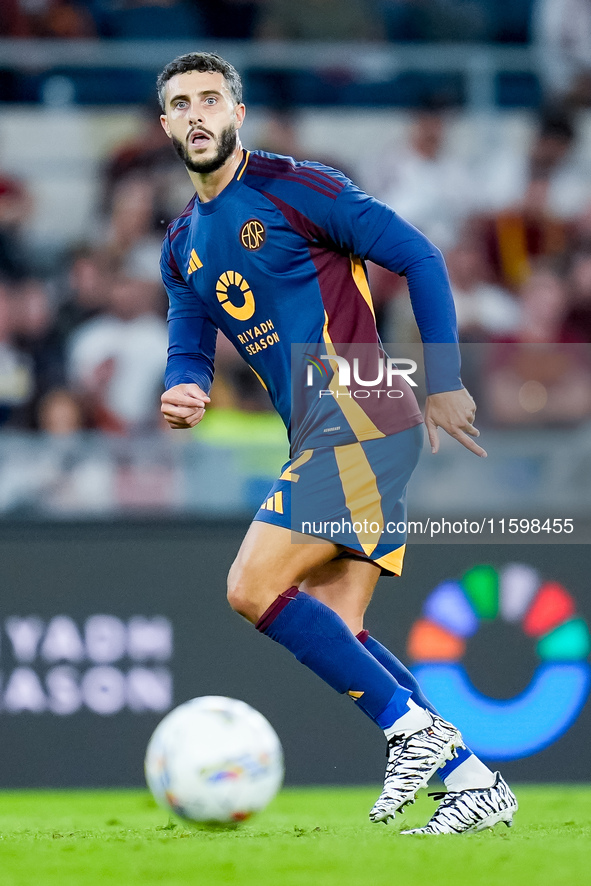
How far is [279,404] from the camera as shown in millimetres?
4086

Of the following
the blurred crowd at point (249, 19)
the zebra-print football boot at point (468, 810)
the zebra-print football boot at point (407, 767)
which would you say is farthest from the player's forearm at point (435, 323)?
the blurred crowd at point (249, 19)

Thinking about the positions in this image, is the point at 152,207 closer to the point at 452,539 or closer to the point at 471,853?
the point at 452,539

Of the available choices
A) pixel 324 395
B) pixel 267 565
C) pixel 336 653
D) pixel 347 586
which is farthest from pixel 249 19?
pixel 336 653

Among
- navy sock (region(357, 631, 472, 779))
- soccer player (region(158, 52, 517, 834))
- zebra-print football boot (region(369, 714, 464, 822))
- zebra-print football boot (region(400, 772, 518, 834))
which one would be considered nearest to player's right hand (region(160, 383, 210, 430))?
soccer player (region(158, 52, 517, 834))

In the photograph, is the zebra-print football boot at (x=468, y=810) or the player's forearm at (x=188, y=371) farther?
the player's forearm at (x=188, y=371)

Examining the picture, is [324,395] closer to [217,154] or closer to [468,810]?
[217,154]

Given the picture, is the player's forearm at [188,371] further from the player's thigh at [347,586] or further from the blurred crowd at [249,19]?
the blurred crowd at [249,19]

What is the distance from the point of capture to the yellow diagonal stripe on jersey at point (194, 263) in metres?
4.06

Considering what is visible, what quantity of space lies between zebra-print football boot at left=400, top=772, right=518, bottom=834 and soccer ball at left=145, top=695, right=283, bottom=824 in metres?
0.46

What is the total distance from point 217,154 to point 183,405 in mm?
753

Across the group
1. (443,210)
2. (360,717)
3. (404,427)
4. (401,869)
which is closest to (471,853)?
(401,869)

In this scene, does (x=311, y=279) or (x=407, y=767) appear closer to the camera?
(x=407, y=767)

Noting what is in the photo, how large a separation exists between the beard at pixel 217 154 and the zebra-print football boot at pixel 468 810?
→ 199cm

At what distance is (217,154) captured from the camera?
3.94 m
